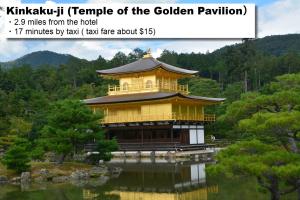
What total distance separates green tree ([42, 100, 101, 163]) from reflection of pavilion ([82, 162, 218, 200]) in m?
3.02

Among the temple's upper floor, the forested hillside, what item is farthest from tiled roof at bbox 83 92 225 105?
the forested hillside

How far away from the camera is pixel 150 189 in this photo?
1842cm

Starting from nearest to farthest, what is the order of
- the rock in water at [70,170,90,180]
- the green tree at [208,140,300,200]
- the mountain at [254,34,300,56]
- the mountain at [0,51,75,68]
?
the green tree at [208,140,300,200], the rock in water at [70,170,90,180], the mountain at [254,34,300,56], the mountain at [0,51,75,68]

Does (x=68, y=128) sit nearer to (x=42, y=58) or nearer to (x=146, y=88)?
(x=146, y=88)

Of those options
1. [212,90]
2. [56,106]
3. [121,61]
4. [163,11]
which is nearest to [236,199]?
[163,11]

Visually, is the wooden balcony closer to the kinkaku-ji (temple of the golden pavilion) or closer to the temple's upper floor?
the kinkaku-ji (temple of the golden pavilion)

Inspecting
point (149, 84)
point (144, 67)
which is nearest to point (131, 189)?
point (149, 84)

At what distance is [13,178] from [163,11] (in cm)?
1260

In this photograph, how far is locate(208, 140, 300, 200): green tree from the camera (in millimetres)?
10109

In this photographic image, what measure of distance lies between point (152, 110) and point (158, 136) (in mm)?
2136

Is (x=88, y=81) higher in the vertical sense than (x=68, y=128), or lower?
higher

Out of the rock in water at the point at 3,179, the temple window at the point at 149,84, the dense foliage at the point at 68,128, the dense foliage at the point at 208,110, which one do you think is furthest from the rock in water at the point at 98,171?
the temple window at the point at 149,84

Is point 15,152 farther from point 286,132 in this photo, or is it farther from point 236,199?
point 286,132

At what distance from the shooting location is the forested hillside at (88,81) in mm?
38188
